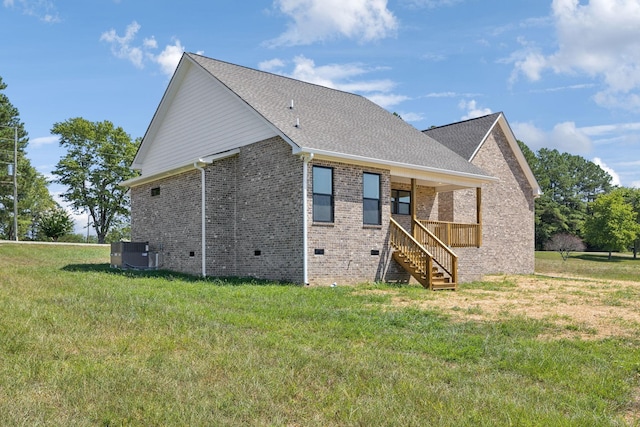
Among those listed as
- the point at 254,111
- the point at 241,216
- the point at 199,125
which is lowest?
the point at 241,216

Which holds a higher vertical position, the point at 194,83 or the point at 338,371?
the point at 194,83

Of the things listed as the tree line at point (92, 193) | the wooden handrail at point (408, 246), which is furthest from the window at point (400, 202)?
the tree line at point (92, 193)

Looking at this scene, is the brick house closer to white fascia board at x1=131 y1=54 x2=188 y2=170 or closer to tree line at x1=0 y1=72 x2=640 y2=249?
white fascia board at x1=131 y1=54 x2=188 y2=170

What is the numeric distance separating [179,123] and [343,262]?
9893mm

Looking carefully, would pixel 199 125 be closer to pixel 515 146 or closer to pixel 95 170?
pixel 515 146

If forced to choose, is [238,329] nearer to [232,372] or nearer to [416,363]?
[232,372]

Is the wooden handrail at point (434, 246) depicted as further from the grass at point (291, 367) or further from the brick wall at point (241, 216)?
the grass at point (291, 367)

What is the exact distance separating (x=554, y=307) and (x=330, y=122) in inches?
388

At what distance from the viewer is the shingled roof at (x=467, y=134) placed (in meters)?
24.2

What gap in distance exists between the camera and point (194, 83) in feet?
66.9

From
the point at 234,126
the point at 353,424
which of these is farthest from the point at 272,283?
the point at 353,424

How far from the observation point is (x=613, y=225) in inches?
2240

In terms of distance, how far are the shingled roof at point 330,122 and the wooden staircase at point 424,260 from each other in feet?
7.87

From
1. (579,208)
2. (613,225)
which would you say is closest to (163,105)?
(613,225)
